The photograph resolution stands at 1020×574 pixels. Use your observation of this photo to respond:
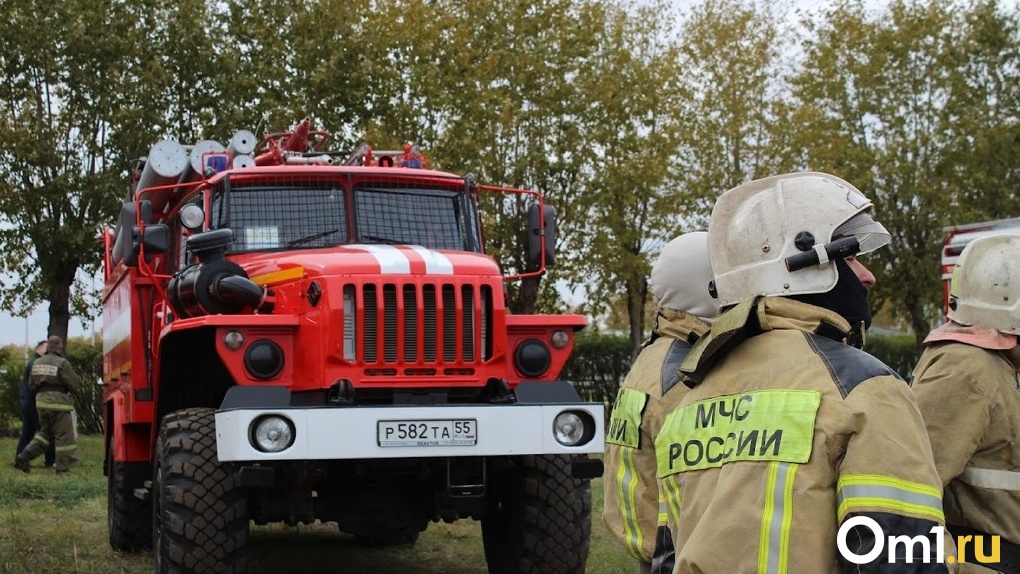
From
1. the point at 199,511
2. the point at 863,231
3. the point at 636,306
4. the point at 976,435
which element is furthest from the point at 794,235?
the point at 636,306

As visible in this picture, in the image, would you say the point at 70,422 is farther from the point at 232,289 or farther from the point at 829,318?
the point at 829,318

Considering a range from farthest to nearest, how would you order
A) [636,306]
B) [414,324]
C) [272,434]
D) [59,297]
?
[636,306] < [59,297] < [414,324] < [272,434]

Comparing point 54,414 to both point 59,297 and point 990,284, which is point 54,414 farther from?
point 990,284

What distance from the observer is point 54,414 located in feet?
53.1

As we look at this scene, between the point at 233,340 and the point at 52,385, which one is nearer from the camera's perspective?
the point at 233,340

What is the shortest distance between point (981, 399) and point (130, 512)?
750cm

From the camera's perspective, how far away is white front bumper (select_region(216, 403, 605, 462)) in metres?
6.70

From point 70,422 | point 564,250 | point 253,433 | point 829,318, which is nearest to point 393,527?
point 253,433

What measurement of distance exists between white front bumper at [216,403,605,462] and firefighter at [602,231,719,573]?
2.58 meters

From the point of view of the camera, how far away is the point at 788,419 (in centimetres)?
219

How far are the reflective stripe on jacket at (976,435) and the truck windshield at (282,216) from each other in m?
5.23

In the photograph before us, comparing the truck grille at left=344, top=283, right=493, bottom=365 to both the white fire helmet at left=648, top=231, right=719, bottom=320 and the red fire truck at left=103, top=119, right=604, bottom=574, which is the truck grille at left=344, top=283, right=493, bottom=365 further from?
the white fire helmet at left=648, top=231, right=719, bottom=320

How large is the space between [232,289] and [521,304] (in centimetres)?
1465

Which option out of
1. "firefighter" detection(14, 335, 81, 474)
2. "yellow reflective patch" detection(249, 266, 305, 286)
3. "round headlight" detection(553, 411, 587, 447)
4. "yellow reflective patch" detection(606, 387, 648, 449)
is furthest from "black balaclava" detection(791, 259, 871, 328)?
"firefighter" detection(14, 335, 81, 474)
